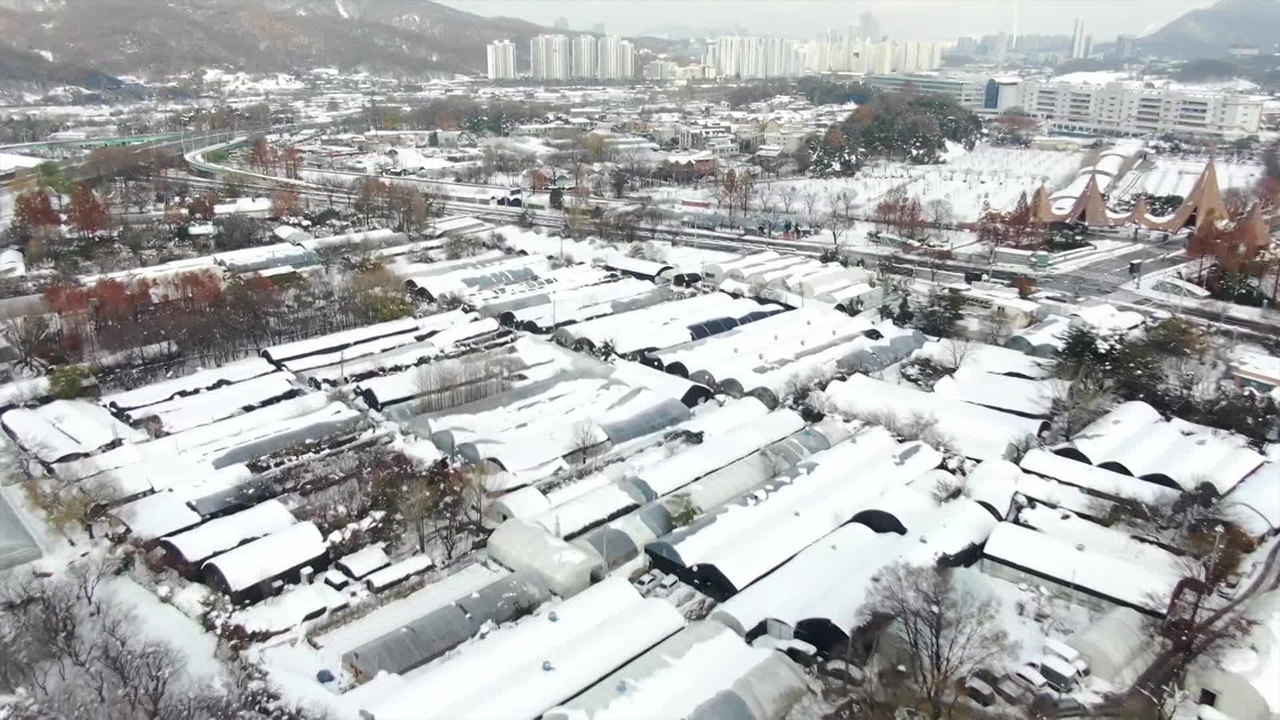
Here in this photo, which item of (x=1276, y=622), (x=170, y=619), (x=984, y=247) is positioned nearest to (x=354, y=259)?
(x=170, y=619)

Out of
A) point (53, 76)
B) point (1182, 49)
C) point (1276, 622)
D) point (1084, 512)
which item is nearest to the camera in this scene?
point (1276, 622)

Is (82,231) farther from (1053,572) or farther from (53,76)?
(53,76)

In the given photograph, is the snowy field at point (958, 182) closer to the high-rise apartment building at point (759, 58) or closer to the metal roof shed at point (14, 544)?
the metal roof shed at point (14, 544)

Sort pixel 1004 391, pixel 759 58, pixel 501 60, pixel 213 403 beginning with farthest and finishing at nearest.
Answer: pixel 759 58
pixel 501 60
pixel 1004 391
pixel 213 403

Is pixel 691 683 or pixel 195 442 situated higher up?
pixel 195 442

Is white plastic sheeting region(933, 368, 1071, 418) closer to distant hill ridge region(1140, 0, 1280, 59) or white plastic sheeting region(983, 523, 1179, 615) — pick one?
white plastic sheeting region(983, 523, 1179, 615)

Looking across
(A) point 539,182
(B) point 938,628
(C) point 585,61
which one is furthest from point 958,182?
(C) point 585,61

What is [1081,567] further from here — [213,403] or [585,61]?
[585,61]
